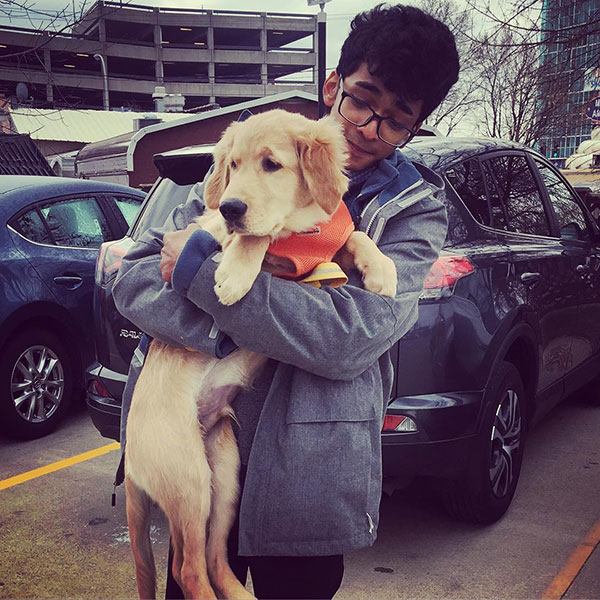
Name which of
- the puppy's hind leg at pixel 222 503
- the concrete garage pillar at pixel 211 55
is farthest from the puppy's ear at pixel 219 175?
the concrete garage pillar at pixel 211 55

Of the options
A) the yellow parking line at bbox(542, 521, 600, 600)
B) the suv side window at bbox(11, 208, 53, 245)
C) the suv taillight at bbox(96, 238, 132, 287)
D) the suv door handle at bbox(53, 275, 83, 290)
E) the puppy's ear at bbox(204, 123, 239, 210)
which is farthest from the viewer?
the suv door handle at bbox(53, 275, 83, 290)

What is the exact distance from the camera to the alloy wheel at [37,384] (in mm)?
5406

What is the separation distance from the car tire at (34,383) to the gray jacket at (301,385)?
414cm

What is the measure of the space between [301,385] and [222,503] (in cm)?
30

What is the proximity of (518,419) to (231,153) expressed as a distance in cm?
289

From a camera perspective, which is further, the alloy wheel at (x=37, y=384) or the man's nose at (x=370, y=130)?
the alloy wheel at (x=37, y=384)

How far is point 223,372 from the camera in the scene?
1539 mm

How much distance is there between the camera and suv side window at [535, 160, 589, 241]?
192 inches

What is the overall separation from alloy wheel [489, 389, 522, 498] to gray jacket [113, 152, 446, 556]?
2.26 m

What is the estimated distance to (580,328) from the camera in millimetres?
4781

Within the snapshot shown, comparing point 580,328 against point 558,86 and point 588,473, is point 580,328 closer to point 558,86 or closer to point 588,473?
point 588,473

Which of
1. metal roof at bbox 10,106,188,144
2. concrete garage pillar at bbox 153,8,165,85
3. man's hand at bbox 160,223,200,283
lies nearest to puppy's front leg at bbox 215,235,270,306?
man's hand at bbox 160,223,200,283

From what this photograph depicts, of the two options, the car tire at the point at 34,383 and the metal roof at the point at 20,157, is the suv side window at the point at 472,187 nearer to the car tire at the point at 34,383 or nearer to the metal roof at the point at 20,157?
the car tire at the point at 34,383

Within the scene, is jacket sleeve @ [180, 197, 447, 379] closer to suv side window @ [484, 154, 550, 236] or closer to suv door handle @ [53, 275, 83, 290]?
suv side window @ [484, 154, 550, 236]
